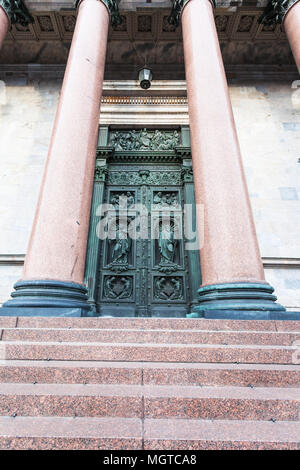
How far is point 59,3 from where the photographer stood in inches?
344

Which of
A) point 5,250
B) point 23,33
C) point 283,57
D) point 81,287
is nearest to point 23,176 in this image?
point 5,250

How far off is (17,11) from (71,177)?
23.1 ft

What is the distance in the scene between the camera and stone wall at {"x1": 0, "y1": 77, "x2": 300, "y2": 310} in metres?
7.95

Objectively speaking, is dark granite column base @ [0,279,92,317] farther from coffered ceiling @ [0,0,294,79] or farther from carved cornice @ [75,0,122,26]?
coffered ceiling @ [0,0,294,79]

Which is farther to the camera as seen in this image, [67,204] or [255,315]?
[67,204]

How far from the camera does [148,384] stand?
2512 millimetres

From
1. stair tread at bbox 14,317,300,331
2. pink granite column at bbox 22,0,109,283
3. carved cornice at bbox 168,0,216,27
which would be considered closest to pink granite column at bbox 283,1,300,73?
carved cornice at bbox 168,0,216,27

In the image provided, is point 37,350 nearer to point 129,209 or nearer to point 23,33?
point 129,209

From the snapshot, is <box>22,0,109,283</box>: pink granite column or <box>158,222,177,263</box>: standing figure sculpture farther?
<box>158,222,177,263</box>: standing figure sculpture

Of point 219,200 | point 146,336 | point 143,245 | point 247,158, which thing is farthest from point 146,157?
point 146,336

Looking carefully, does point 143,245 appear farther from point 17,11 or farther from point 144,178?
point 17,11

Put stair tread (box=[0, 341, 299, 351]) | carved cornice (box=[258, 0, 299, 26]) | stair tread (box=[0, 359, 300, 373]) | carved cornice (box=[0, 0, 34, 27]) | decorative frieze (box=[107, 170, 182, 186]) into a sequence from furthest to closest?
decorative frieze (box=[107, 170, 182, 186]) < carved cornice (box=[0, 0, 34, 27]) < carved cornice (box=[258, 0, 299, 26]) < stair tread (box=[0, 341, 299, 351]) < stair tread (box=[0, 359, 300, 373])

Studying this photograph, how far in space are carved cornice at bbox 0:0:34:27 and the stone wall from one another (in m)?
2.13

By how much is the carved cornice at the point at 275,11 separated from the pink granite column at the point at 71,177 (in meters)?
5.32
